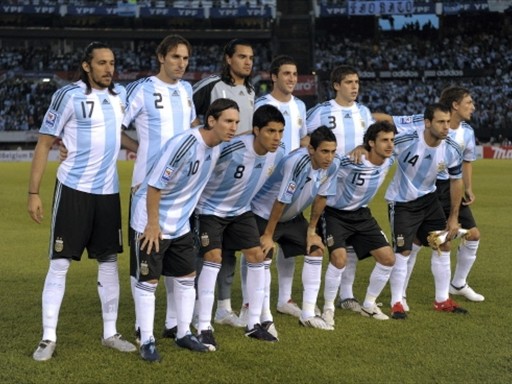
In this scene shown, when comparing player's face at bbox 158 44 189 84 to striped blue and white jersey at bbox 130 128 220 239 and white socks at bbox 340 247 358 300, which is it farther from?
white socks at bbox 340 247 358 300

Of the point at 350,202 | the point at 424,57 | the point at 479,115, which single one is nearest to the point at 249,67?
the point at 350,202

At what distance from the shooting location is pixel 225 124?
5617 millimetres

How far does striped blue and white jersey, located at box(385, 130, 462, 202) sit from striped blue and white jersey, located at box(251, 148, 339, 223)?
1040 mm

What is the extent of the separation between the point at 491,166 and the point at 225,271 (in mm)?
24485

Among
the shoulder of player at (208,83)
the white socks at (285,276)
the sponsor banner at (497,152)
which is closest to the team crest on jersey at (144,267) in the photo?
the shoulder of player at (208,83)

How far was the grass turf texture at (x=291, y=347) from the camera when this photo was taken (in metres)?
5.27

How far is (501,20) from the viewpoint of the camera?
53.8 m

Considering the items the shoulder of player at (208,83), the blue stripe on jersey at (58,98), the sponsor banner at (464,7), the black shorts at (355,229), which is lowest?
the black shorts at (355,229)

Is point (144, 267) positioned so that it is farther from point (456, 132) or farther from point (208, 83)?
point (456, 132)

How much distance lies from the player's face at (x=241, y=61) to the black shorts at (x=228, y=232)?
1.23m

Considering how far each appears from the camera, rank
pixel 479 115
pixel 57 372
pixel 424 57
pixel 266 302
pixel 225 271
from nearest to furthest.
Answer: pixel 57 372 < pixel 266 302 < pixel 225 271 < pixel 479 115 < pixel 424 57

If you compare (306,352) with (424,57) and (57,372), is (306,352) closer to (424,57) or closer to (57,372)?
(57,372)

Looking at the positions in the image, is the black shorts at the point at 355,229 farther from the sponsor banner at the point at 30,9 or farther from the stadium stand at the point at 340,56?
the sponsor banner at the point at 30,9

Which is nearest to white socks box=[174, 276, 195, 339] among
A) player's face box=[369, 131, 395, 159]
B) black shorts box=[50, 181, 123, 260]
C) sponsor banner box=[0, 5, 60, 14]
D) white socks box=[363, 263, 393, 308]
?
black shorts box=[50, 181, 123, 260]
